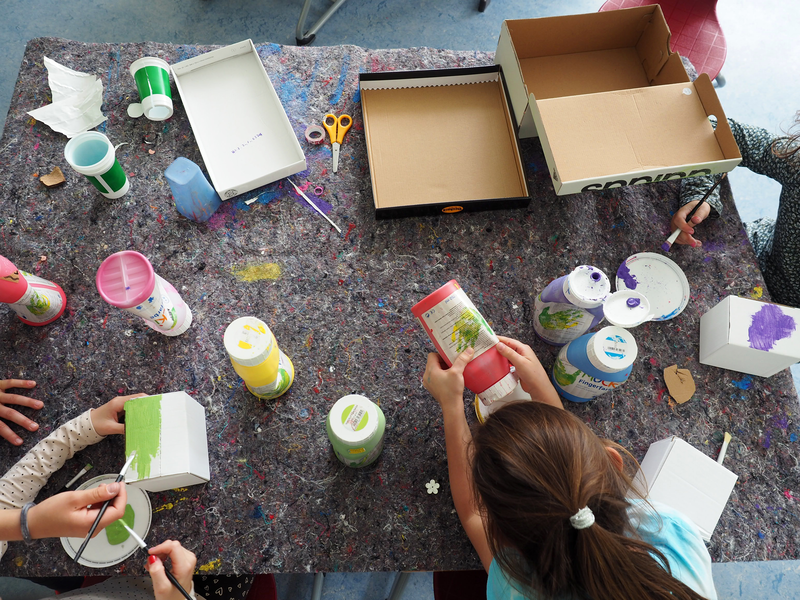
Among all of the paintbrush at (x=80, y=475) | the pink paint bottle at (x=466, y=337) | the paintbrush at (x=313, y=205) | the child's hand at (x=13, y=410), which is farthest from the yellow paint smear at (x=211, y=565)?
the paintbrush at (x=313, y=205)

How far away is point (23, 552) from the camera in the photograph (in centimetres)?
78

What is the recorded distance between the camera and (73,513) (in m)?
0.72

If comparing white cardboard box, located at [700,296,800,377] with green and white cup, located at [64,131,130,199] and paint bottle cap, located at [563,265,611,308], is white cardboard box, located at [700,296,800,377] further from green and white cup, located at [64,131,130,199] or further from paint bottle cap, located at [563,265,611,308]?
green and white cup, located at [64,131,130,199]

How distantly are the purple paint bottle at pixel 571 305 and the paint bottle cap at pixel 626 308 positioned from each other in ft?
0.07

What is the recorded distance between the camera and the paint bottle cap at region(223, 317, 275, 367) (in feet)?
2.37

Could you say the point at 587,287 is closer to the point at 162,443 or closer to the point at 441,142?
the point at 441,142

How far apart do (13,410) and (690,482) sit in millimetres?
1157

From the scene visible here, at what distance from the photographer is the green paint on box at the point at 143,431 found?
0.75 metres

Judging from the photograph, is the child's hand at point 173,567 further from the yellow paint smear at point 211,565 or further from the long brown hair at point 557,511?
the long brown hair at point 557,511

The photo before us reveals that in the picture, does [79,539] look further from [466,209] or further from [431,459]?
[466,209]

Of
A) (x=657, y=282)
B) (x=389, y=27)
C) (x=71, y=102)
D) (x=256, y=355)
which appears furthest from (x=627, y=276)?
(x=389, y=27)

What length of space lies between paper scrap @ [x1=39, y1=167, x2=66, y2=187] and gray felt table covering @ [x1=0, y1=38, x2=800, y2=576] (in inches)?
0.7

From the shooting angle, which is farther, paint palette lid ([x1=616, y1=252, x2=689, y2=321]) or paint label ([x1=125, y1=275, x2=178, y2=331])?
paint palette lid ([x1=616, y1=252, x2=689, y2=321])

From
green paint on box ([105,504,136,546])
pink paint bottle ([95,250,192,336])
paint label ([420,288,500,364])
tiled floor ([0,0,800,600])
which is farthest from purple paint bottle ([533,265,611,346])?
tiled floor ([0,0,800,600])
